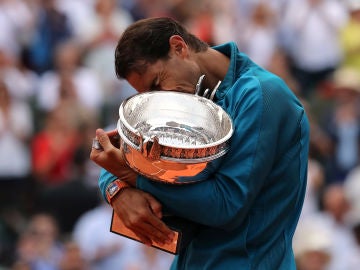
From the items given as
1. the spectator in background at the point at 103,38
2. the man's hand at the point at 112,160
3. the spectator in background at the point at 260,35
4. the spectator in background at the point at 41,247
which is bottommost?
the spectator in background at the point at 41,247

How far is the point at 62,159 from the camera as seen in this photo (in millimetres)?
7898

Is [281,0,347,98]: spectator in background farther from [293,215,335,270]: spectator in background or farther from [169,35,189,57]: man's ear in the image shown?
[169,35,189,57]: man's ear

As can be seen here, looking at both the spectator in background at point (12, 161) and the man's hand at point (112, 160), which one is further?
the spectator in background at point (12, 161)

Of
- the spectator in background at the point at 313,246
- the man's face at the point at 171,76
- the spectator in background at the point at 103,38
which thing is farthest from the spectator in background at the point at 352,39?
the man's face at the point at 171,76

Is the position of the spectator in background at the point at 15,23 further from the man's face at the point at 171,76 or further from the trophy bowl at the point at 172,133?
the trophy bowl at the point at 172,133

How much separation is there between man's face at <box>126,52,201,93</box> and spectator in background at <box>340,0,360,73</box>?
6.27 meters

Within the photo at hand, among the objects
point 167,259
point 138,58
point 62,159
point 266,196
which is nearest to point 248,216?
point 266,196

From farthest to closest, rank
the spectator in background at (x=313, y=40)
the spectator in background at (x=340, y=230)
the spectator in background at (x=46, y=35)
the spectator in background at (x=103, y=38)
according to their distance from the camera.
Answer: the spectator in background at (x=313, y=40)
the spectator in background at (x=46, y=35)
the spectator in background at (x=103, y=38)
the spectator in background at (x=340, y=230)

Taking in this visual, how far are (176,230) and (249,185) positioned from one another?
0.92 ft

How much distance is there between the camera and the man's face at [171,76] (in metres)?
3.28

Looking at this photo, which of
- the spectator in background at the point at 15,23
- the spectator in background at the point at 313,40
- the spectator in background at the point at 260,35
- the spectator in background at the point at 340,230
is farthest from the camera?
the spectator in background at the point at 313,40

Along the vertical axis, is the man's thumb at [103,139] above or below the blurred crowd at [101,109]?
above

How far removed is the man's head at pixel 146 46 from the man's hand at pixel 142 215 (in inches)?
15.9

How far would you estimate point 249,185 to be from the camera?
10.3 ft
